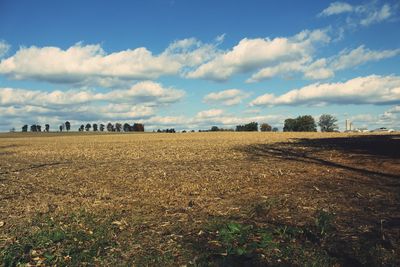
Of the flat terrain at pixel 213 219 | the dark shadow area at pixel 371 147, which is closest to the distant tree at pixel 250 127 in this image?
the dark shadow area at pixel 371 147

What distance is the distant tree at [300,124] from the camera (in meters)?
118

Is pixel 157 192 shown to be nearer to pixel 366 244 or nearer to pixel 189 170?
pixel 189 170

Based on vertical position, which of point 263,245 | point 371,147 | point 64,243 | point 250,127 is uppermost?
point 250,127

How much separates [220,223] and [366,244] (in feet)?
9.78

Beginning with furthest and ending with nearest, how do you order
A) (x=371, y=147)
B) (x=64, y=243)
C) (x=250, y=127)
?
(x=250, y=127), (x=371, y=147), (x=64, y=243)

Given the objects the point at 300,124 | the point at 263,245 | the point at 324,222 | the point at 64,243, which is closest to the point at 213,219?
the point at 263,245

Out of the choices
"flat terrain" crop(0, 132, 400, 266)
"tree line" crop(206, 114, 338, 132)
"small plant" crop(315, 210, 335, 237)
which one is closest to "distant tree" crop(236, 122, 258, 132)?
"tree line" crop(206, 114, 338, 132)

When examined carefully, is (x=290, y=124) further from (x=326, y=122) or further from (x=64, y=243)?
(x=64, y=243)

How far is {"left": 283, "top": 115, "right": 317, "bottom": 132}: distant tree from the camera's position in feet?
388

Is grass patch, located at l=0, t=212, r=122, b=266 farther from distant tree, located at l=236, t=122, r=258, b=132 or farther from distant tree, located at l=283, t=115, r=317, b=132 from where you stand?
distant tree, located at l=283, t=115, r=317, b=132

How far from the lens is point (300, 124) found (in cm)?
12125

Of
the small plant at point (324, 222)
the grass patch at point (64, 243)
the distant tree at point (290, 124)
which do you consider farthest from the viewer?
the distant tree at point (290, 124)

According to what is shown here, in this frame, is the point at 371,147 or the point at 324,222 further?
the point at 371,147

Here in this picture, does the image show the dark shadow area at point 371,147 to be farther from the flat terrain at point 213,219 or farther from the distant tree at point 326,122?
the distant tree at point 326,122
